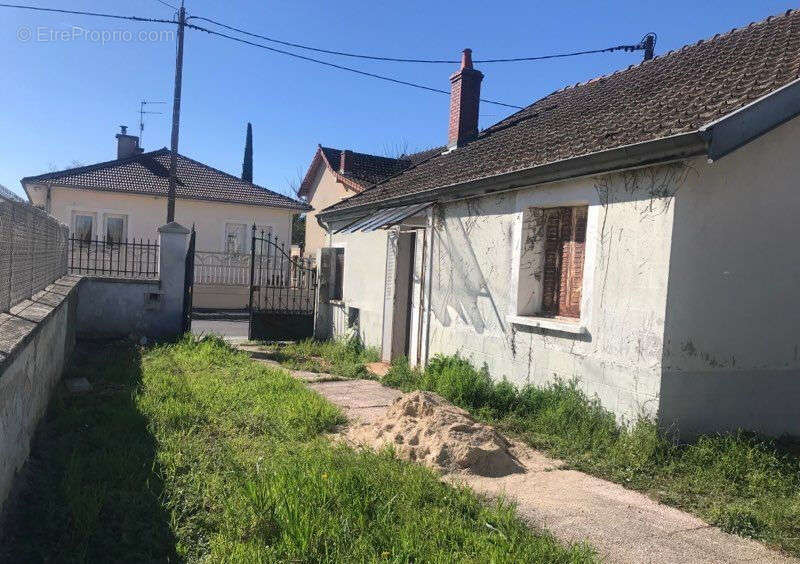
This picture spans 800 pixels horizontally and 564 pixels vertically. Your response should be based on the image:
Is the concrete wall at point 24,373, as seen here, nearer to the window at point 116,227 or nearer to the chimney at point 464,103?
the chimney at point 464,103

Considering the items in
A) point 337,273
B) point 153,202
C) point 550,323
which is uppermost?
point 153,202

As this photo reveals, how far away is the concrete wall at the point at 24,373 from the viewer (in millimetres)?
3740

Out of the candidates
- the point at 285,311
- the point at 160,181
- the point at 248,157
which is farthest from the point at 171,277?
the point at 248,157

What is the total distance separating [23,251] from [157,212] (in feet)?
55.0

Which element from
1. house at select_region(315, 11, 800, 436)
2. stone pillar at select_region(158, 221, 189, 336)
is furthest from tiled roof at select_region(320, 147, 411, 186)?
house at select_region(315, 11, 800, 436)

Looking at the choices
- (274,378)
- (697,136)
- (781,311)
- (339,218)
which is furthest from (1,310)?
(339,218)

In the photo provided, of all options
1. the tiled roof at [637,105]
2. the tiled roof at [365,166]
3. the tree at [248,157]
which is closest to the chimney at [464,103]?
the tiled roof at [637,105]

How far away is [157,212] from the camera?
21141 mm

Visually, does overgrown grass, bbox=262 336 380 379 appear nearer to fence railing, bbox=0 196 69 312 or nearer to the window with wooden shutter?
the window with wooden shutter

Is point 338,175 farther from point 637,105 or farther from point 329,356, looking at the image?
point 637,105

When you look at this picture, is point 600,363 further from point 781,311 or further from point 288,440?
point 288,440

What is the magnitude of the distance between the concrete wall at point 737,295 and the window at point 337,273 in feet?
29.6

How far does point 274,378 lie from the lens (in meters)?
8.13

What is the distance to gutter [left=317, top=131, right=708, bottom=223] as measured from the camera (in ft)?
16.5
